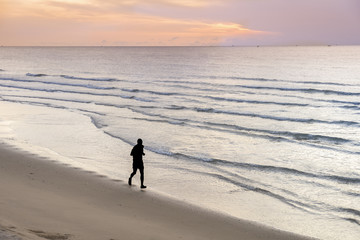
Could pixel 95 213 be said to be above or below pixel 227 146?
below

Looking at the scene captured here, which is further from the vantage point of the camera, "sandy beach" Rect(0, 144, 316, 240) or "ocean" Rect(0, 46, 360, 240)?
"ocean" Rect(0, 46, 360, 240)

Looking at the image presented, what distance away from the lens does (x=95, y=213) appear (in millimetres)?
10211

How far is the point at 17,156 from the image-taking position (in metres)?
15.8

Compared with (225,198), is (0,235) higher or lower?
higher

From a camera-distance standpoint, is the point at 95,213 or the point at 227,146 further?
the point at 227,146

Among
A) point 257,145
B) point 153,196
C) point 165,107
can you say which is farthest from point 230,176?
point 165,107

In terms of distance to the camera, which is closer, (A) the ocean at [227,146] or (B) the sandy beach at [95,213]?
(B) the sandy beach at [95,213]

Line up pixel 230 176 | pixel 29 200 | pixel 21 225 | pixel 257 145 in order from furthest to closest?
pixel 257 145, pixel 230 176, pixel 29 200, pixel 21 225

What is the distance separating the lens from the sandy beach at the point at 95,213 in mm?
8594

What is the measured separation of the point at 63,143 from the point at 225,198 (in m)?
9.30

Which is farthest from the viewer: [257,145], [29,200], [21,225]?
[257,145]

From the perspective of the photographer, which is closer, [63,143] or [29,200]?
[29,200]

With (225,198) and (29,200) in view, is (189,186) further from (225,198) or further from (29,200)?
(29,200)

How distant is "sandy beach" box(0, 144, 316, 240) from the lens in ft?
28.2
